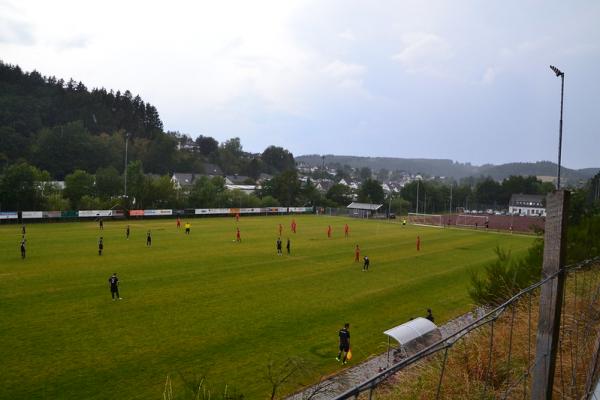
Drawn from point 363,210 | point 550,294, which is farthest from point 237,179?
point 550,294

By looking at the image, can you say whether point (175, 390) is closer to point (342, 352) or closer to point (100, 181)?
point (342, 352)

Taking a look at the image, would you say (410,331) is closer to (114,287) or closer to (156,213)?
(114,287)

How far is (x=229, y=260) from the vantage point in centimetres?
3003

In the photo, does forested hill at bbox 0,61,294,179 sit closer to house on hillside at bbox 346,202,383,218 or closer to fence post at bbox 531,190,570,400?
house on hillside at bbox 346,202,383,218

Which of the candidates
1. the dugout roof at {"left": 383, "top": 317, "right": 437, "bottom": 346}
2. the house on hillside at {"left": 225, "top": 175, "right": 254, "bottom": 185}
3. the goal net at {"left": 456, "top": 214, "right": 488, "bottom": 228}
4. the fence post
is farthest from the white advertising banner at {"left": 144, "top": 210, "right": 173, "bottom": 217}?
the house on hillside at {"left": 225, "top": 175, "right": 254, "bottom": 185}

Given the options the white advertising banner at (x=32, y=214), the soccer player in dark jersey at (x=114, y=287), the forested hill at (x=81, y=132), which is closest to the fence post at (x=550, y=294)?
the soccer player in dark jersey at (x=114, y=287)

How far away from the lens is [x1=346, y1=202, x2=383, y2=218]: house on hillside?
76500mm

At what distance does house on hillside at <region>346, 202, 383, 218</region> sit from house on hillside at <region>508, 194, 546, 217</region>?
5857 cm

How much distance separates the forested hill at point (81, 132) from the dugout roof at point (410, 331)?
228ft

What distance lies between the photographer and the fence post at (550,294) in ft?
14.1

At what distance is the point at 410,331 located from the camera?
1214 centimetres

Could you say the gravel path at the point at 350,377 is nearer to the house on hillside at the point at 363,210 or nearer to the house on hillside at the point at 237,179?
the house on hillside at the point at 363,210

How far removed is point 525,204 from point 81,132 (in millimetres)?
111000

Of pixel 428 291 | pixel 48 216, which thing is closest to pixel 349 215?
pixel 48 216
